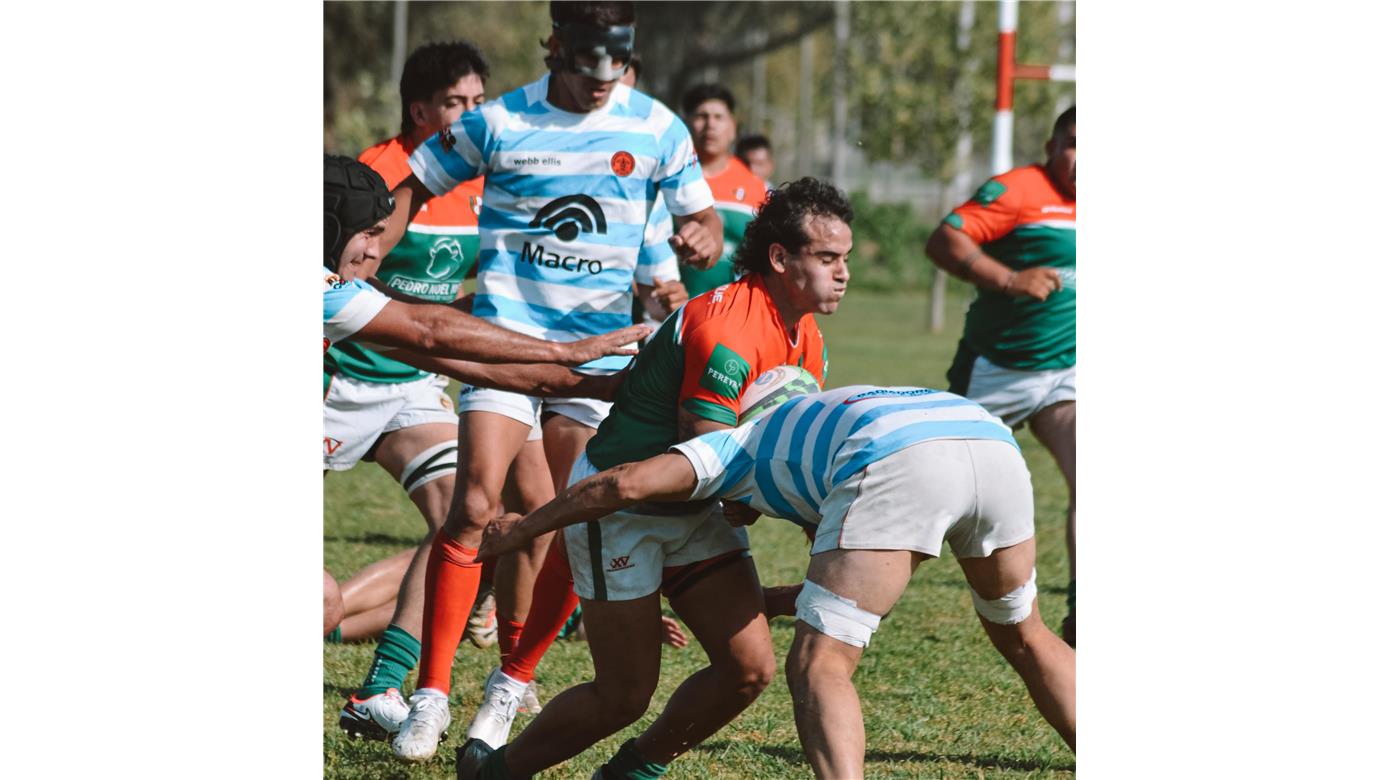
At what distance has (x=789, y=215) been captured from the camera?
10.7 ft

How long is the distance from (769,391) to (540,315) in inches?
46.3

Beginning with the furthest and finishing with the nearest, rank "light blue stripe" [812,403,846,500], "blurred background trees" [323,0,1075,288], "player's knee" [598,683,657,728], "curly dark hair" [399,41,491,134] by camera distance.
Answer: "blurred background trees" [323,0,1075,288]
"curly dark hair" [399,41,491,134]
"player's knee" [598,683,657,728]
"light blue stripe" [812,403,846,500]

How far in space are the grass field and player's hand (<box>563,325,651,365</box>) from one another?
99 centimetres

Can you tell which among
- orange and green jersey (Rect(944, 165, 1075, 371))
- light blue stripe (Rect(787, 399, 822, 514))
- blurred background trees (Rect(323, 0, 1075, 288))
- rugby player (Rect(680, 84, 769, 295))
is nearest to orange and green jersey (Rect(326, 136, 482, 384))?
orange and green jersey (Rect(944, 165, 1075, 371))

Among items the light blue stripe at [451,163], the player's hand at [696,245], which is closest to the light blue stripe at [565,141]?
the light blue stripe at [451,163]

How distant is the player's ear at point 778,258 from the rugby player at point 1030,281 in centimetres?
208

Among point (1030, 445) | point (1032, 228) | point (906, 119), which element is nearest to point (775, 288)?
point (1032, 228)

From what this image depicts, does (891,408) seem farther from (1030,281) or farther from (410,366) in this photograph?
(1030,281)

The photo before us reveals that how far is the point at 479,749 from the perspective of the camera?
357 centimetres

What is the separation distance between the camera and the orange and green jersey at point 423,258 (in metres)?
4.65

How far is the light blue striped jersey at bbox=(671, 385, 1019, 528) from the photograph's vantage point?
2.71 m

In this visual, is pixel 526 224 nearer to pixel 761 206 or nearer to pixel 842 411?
pixel 761 206

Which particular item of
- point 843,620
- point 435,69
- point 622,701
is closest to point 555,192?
point 435,69

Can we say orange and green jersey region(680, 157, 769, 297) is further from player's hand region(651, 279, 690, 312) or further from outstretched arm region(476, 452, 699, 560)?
outstretched arm region(476, 452, 699, 560)
